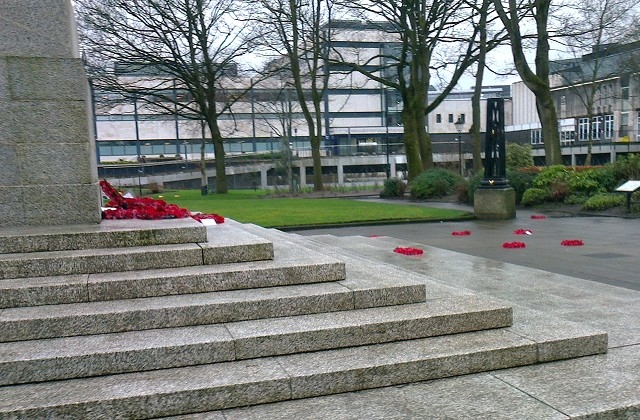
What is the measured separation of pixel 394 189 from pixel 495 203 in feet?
45.1

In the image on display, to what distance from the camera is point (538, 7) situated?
23859 millimetres

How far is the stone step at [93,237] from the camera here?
596 centimetres

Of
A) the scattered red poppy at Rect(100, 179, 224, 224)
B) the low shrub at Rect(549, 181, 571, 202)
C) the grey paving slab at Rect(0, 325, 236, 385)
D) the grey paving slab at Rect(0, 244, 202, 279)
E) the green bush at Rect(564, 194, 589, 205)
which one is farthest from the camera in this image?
the low shrub at Rect(549, 181, 571, 202)

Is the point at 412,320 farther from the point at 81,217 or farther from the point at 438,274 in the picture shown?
the point at 81,217

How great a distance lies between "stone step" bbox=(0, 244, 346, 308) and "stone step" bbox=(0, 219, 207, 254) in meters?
0.63

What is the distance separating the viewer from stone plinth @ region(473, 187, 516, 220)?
18.7 m

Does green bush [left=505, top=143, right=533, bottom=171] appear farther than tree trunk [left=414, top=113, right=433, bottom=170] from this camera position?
Yes

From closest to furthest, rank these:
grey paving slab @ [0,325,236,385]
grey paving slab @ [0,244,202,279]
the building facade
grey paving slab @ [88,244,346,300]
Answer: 1. grey paving slab @ [0,325,236,385]
2. grey paving slab @ [88,244,346,300]
3. grey paving slab @ [0,244,202,279]
4. the building facade

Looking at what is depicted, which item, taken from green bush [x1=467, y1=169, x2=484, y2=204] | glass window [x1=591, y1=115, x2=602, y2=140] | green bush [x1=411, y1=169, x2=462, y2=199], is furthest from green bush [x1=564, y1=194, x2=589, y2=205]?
glass window [x1=591, y1=115, x2=602, y2=140]

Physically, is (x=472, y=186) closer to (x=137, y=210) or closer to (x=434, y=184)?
(x=434, y=184)

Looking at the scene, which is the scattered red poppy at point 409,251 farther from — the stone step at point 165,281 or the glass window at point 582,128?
the glass window at point 582,128

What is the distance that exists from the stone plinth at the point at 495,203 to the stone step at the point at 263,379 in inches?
565

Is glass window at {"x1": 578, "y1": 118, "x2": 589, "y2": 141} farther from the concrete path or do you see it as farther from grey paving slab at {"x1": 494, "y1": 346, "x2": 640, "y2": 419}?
grey paving slab at {"x1": 494, "y1": 346, "x2": 640, "y2": 419}

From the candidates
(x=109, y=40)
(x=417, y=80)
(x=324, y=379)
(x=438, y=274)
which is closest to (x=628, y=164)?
(x=417, y=80)
